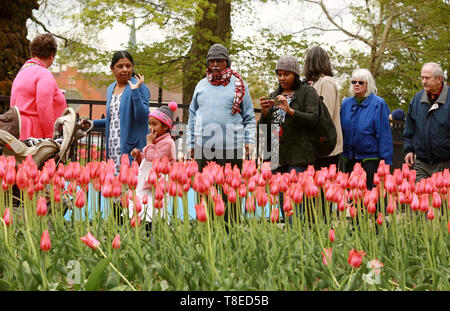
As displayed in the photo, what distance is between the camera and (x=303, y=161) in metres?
5.15

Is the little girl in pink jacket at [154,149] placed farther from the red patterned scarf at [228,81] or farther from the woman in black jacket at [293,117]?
the woman in black jacket at [293,117]

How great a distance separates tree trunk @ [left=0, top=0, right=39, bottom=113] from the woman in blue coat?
191 inches

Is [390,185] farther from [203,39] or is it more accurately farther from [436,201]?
[203,39]

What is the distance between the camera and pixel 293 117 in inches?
202

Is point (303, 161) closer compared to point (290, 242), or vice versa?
point (290, 242)

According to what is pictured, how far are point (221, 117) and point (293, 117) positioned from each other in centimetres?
66

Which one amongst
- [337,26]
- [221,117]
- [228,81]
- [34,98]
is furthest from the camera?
[337,26]

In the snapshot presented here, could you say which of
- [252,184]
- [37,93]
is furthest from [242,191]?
[37,93]

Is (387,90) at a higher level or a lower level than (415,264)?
higher

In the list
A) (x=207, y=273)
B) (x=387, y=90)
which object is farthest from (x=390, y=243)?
(x=387, y=90)
